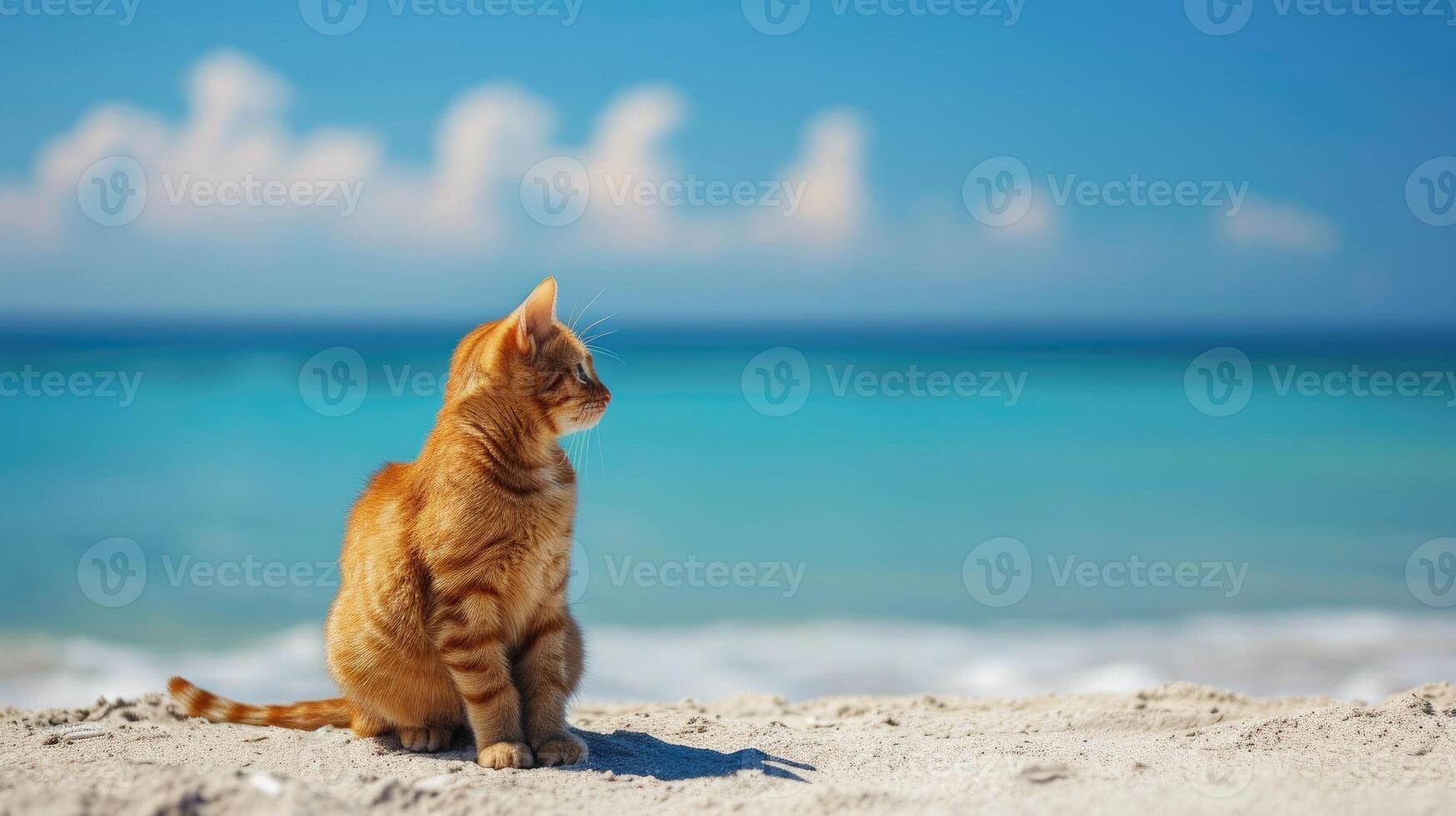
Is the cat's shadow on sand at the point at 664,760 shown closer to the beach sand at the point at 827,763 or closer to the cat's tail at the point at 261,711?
the beach sand at the point at 827,763

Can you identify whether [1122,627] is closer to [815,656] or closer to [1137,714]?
[815,656]

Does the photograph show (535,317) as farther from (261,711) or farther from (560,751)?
(261,711)

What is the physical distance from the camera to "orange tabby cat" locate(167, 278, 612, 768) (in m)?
3.18

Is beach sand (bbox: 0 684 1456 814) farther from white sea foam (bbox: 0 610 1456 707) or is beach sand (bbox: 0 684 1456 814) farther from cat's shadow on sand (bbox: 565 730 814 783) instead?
white sea foam (bbox: 0 610 1456 707)

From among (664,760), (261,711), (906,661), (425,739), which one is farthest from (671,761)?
(906,661)

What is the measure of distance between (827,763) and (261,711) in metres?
2.05

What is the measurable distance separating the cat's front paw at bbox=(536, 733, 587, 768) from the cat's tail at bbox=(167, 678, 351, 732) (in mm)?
944

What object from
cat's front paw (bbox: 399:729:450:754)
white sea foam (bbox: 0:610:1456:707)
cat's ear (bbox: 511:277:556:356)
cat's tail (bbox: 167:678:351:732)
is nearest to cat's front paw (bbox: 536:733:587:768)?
cat's front paw (bbox: 399:729:450:754)

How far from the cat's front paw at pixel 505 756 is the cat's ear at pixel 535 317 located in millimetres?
1180

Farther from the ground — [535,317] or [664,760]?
[535,317]

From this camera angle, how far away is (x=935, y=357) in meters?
25.0

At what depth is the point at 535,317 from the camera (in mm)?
3303

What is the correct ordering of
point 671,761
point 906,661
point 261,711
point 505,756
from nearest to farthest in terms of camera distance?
point 505,756 < point 671,761 < point 261,711 < point 906,661

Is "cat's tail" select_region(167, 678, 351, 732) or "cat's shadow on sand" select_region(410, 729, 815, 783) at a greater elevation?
"cat's tail" select_region(167, 678, 351, 732)
